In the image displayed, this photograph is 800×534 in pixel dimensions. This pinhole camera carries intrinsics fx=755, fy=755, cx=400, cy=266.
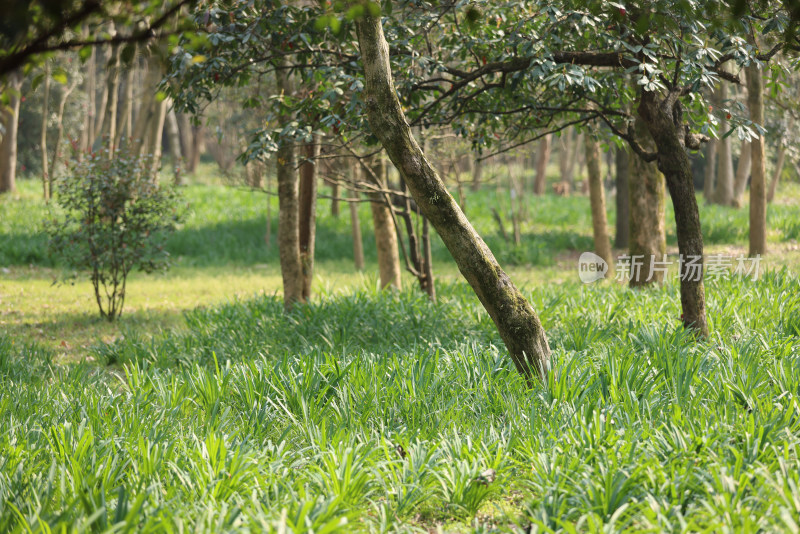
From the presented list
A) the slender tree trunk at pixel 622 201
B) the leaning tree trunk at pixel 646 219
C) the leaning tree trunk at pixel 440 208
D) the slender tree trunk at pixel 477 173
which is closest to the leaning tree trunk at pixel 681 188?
the leaning tree trunk at pixel 440 208

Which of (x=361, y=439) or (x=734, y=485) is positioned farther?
(x=361, y=439)

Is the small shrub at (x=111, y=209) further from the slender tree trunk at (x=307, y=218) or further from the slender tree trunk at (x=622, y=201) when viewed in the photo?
the slender tree trunk at (x=622, y=201)

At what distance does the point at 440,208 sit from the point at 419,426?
4.69 feet

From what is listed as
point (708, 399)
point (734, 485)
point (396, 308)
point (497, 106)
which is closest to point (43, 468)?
point (734, 485)

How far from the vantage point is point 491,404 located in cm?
444

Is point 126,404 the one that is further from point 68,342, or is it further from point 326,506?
point 68,342

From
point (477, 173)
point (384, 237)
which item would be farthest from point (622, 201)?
point (384, 237)

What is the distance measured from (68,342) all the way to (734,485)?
7486 mm

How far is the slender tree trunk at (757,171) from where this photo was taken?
1065 cm

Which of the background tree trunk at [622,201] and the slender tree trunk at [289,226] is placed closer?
the slender tree trunk at [289,226]

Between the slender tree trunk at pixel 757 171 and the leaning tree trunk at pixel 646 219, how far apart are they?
226cm

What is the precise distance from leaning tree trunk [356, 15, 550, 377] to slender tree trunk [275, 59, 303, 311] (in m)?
3.06

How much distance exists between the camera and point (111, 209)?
31.4 ft

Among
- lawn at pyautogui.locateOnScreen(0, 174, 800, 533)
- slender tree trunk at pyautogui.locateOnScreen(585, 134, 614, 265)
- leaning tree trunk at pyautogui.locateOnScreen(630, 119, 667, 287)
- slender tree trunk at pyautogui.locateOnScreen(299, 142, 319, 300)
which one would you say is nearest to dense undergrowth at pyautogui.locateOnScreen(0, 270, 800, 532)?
lawn at pyautogui.locateOnScreen(0, 174, 800, 533)
